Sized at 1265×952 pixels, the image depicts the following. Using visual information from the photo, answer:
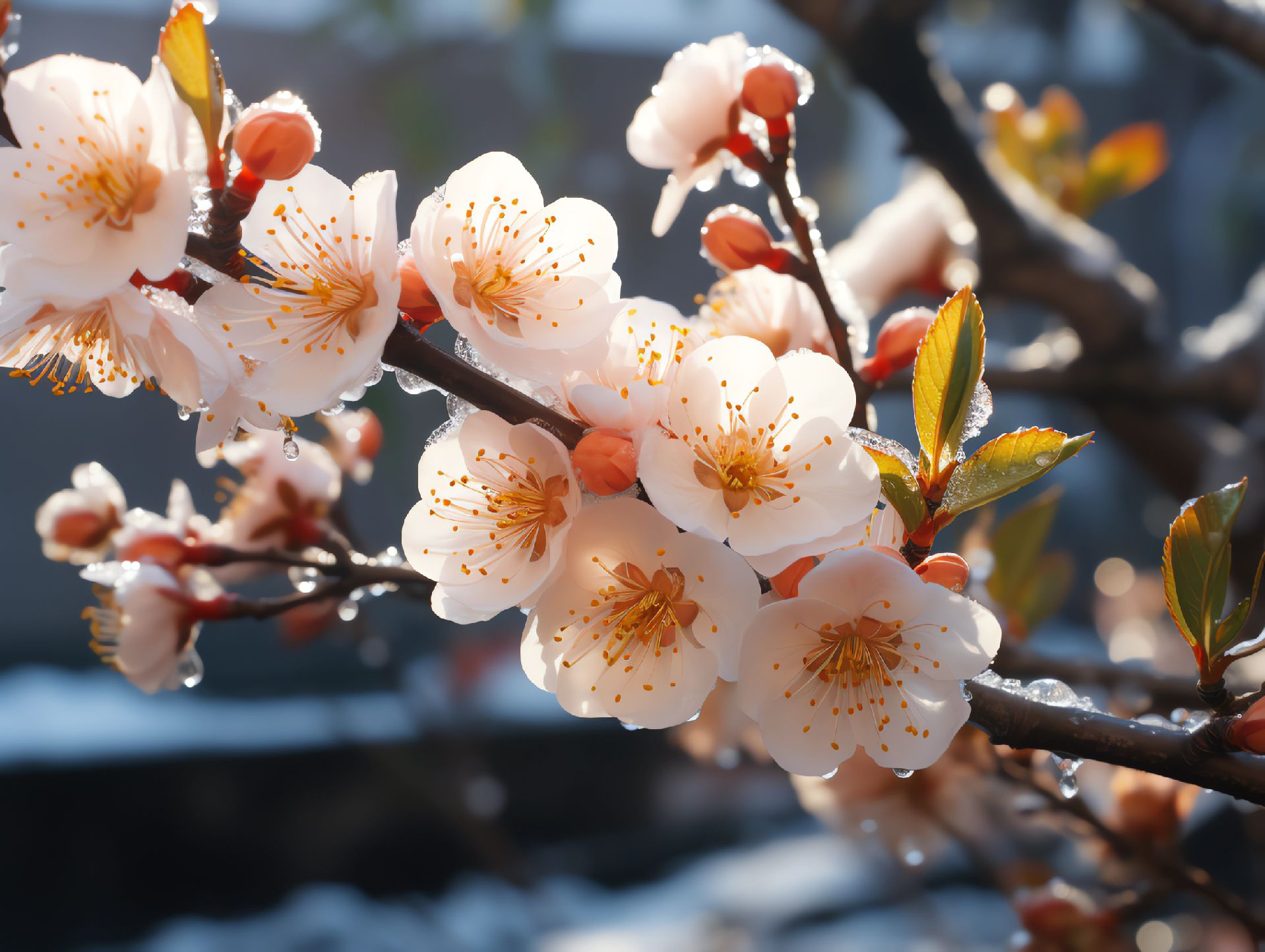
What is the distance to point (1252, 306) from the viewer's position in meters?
0.89

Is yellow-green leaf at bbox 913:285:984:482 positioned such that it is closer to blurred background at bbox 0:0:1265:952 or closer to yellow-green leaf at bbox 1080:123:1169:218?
blurred background at bbox 0:0:1265:952

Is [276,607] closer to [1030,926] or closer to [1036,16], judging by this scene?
[1030,926]

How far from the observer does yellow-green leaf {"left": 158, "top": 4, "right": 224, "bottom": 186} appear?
260 millimetres

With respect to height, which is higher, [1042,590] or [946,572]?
[946,572]

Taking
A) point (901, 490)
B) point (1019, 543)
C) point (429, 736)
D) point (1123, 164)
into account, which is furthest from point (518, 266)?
point (429, 736)

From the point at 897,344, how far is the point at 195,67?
275mm

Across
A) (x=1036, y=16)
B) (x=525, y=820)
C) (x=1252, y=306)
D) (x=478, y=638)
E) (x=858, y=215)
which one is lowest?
(x=525, y=820)

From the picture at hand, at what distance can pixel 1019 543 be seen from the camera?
0.59 metres

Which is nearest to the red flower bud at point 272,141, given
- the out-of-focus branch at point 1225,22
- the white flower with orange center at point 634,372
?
the white flower with orange center at point 634,372

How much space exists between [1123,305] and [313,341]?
2.60 ft

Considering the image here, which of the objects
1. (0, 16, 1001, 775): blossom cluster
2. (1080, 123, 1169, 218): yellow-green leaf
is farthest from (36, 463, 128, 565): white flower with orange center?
(1080, 123, 1169, 218): yellow-green leaf

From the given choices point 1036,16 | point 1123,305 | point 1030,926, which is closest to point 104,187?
point 1030,926

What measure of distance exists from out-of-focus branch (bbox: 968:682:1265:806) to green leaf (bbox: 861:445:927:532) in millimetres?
62

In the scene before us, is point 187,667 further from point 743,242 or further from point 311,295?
point 743,242
